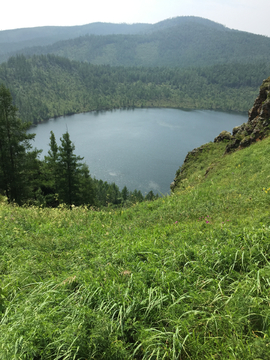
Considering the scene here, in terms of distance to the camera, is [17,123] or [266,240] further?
[17,123]

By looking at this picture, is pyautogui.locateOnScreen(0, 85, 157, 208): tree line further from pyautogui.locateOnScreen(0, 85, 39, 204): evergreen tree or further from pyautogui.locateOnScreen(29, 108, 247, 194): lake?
pyautogui.locateOnScreen(29, 108, 247, 194): lake

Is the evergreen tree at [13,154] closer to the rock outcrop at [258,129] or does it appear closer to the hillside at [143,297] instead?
the hillside at [143,297]

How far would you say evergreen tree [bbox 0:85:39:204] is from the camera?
18469mm

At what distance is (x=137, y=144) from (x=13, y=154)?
280 ft

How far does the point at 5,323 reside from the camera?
2.91 m

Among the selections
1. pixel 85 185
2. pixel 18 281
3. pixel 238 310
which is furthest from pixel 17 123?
pixel 238 310

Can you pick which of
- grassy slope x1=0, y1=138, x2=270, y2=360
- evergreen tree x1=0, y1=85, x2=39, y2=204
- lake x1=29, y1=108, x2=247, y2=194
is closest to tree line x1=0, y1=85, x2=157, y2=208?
evergreen tree x1=0, y1=85, x2=39, y2=204

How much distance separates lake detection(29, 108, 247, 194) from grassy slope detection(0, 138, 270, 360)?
53.0m

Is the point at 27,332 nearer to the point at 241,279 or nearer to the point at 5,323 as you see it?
the point at 5,323

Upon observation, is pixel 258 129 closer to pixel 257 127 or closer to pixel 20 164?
pixel 257 127

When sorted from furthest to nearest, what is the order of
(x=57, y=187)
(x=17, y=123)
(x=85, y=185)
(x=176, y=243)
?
(x=85, y=185) < (x=57, y=187) < (x=17, y=123) < (x=176, y=243)

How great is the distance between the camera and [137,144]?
10294 cm

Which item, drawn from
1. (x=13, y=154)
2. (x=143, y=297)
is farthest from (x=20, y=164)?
(x=143, y=297)

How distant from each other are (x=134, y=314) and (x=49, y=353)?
108cm
